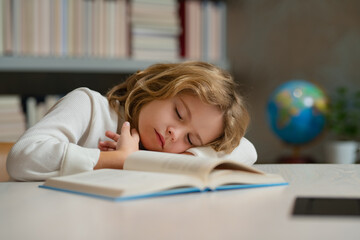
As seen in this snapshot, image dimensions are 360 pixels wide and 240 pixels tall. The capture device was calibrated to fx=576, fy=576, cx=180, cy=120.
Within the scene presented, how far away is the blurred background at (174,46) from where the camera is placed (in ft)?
8.16

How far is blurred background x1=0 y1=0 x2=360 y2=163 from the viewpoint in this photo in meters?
2.49

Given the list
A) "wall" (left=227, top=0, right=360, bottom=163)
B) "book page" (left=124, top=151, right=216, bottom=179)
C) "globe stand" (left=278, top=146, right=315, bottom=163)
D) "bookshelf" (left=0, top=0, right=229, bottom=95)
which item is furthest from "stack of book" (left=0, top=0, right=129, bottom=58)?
"book page" (left=124, top=151, right=216, bottom=179)

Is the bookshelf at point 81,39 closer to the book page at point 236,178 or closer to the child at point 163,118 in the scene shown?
the child at point 163,118

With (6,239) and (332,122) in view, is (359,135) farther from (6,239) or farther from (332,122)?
(6,239)

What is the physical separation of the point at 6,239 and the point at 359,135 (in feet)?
9.32

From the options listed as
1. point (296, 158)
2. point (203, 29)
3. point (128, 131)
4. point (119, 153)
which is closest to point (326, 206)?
point (119, 153)

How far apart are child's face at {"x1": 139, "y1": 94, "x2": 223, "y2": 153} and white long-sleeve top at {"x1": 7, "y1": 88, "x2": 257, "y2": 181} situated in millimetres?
49

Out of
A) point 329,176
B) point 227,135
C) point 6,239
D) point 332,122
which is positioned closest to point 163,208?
point 6,239

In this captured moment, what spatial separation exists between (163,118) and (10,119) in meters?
1.37

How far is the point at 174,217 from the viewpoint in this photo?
0.65m

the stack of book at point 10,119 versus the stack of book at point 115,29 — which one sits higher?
the stack of book at point 115,29

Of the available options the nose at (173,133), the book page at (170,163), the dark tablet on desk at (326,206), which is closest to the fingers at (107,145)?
the nose at (173,133)

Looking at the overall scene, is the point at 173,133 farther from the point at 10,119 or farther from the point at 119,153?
the point at 10,119

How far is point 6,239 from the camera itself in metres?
0.56
